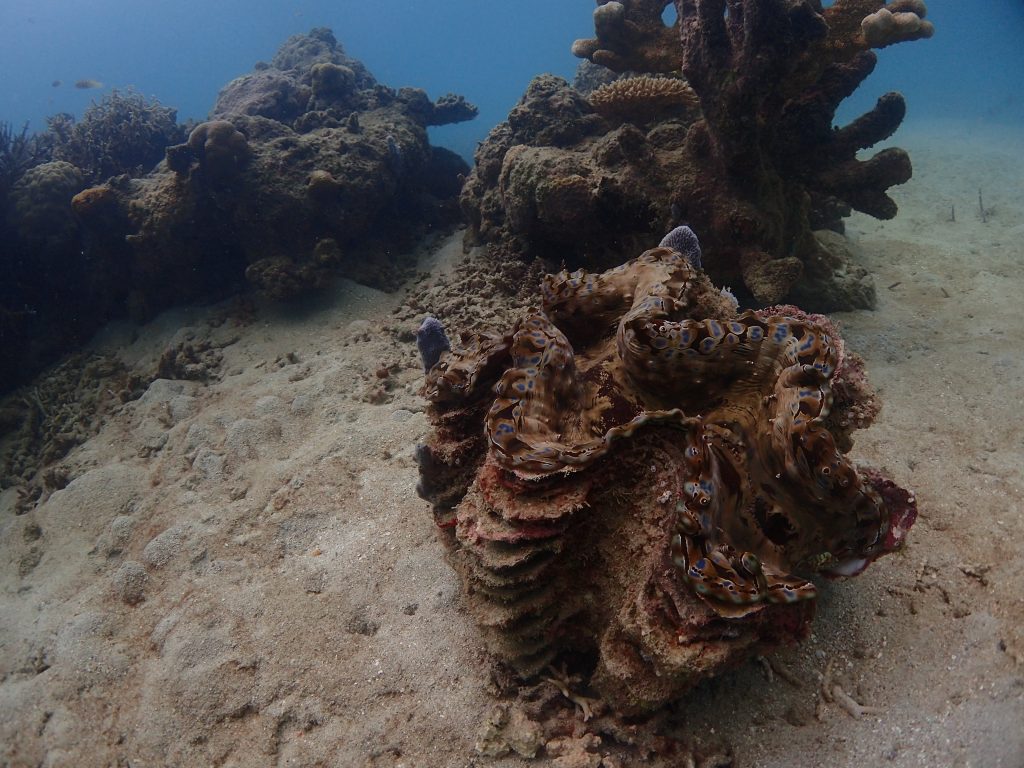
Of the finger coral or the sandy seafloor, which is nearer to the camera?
the sandy seafloor

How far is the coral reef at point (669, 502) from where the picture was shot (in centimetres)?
205

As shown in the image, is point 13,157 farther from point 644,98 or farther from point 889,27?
point 889,27

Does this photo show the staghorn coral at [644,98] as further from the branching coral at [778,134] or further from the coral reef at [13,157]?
the coral reef at [13,157]

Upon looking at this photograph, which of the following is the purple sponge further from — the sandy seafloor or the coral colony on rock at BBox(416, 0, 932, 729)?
the sandy seafloor

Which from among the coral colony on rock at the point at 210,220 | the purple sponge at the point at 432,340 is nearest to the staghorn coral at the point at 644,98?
the coral colony on rock at the point at 210,220

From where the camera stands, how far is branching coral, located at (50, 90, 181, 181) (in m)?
9.87

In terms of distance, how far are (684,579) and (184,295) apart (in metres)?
8.75

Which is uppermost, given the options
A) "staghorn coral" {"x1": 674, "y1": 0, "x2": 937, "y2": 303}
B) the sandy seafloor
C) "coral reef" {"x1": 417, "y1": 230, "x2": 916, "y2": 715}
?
"staghorn coral" {"x1": 674, "y1": 0, "x2": 937, "y2": 303}

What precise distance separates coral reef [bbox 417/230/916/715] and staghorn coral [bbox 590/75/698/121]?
462 centimetres

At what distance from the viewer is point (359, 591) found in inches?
134

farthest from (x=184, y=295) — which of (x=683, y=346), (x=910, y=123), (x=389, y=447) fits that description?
(x=910, y=123)

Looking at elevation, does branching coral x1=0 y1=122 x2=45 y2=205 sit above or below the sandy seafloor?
above

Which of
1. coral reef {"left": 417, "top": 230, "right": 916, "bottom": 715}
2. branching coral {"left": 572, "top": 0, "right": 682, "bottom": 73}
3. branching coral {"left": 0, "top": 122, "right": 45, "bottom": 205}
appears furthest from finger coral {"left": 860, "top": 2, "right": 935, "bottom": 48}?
branching coral {"left": 0, "top": 122, "right": 45, "bottom": 205}

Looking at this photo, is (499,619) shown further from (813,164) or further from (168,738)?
(813,164)
